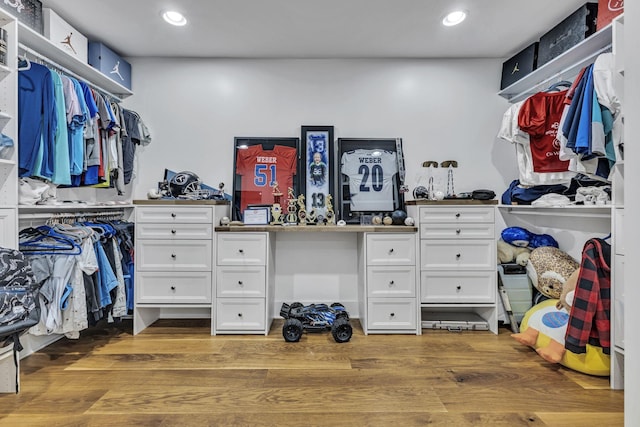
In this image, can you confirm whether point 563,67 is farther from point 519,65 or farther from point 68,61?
point 68,61

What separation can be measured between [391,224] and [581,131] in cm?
139

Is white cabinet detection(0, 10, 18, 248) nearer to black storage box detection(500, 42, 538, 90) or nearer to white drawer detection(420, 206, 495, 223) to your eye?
white drawer detection(420, 206, 495, 223)

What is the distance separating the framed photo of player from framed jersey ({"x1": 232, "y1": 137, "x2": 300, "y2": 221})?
9cm

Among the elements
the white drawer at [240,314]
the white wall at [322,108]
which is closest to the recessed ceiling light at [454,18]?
the white wall at [322,108]

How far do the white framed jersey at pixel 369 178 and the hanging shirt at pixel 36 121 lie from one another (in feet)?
7.07

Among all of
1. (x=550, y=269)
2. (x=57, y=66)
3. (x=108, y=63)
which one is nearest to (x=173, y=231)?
A: (x=57, y=66)

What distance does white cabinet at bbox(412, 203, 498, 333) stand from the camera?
2693 mm

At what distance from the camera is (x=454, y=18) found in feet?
8.31

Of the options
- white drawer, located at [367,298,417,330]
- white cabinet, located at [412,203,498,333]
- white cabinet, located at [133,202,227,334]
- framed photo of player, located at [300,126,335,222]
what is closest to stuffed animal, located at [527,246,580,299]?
white cabinet, located at [412,203,498,333]

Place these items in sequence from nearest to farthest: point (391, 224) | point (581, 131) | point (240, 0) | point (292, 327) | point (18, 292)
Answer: point (18, 292) < point (581, 131) < point (240, 0) < point (292, 327) < point (391, 224)

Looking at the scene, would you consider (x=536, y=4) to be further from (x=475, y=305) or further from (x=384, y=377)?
(x=384, y=377)

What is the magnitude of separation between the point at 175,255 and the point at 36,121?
48.6 inches

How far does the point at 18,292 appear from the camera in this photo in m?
1.63

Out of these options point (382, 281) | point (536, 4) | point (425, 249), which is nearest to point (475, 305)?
point (425, 249)
